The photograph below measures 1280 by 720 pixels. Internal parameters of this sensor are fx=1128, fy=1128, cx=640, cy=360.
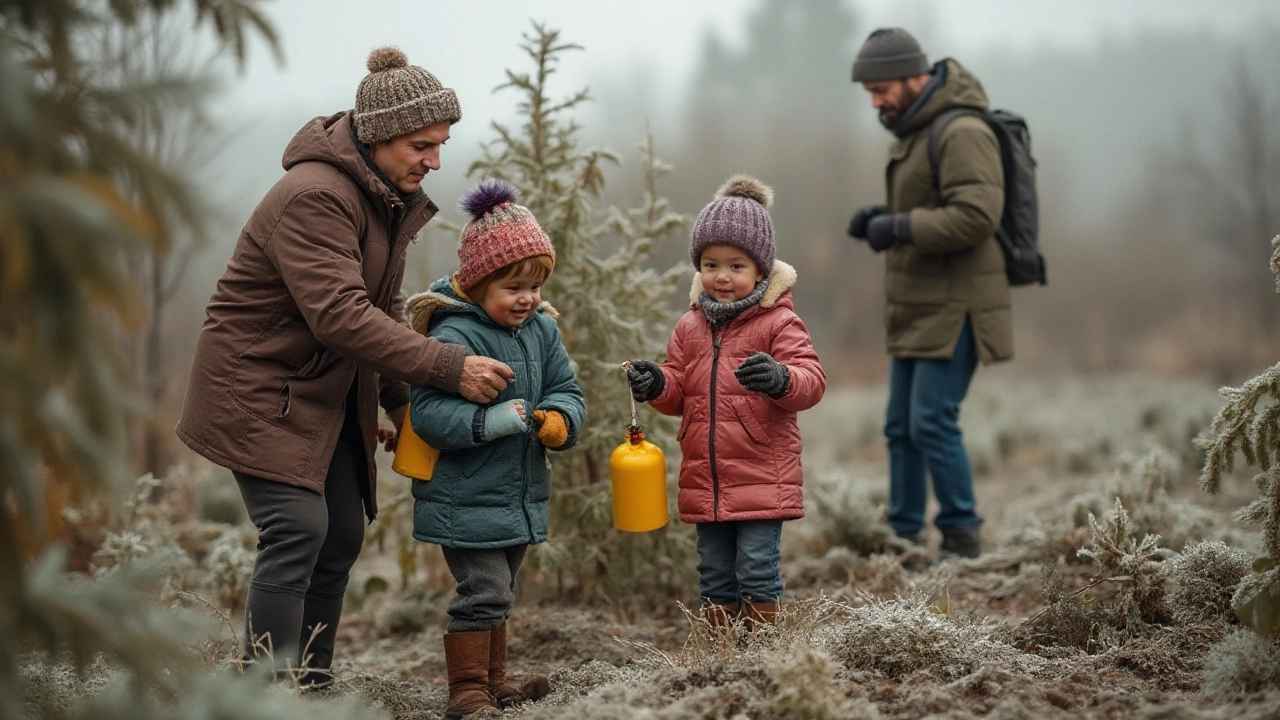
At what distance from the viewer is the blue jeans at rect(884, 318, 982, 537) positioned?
5348mm

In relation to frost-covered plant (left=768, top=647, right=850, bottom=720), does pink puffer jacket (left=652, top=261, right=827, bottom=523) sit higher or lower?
higher

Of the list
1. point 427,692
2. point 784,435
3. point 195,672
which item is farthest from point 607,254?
point 195,672

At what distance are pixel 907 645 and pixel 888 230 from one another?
92.3 inches

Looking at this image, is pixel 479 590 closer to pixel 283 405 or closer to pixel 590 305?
pixel 283 405

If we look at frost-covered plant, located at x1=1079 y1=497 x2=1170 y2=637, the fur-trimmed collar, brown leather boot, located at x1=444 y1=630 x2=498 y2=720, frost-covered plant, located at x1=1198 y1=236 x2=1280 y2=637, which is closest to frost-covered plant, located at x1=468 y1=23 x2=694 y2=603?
the fur-trimmed collar

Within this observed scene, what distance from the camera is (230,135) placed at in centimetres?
653

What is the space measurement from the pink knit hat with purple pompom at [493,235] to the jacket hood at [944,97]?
2394 millimetres

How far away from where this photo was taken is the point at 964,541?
5.47m

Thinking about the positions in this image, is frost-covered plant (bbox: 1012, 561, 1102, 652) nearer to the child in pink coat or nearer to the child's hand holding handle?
the child in pink coat

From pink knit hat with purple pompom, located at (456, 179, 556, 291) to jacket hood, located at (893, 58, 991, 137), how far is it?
2394mm

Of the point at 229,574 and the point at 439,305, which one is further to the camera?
the point at 229,574

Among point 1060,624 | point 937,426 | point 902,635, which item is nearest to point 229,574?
point 902,635

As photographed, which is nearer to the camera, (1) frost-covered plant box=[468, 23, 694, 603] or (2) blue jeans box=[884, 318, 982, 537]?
(1) frost-covered plant box=[468, 23, 694, 603]

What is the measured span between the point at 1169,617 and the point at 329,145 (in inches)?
132
